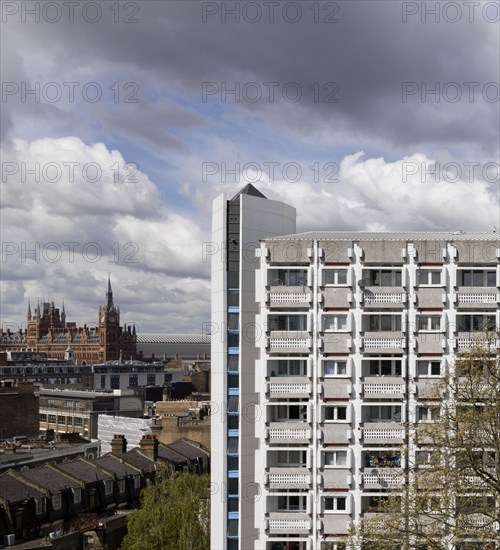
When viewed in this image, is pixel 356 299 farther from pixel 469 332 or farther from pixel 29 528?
pixel 29 528

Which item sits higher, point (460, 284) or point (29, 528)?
point (460, 284)

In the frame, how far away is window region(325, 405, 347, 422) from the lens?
185 feet

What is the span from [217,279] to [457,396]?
25658 mm

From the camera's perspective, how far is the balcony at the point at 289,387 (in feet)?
186

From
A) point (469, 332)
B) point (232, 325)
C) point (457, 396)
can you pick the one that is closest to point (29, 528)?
point (232, 325)

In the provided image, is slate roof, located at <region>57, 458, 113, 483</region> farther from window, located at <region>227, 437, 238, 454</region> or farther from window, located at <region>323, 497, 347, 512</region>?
window, located at <region>323, 497, 347, 512</region>

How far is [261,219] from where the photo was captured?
5994 centimetres

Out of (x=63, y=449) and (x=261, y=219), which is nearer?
(x=261, y=219)

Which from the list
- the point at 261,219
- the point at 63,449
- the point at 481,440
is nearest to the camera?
the point at 481,440

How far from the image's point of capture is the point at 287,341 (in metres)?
57.0

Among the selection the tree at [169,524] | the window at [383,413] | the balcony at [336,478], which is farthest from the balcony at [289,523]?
the tree at [169,524]

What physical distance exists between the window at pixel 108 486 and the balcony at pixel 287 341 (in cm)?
2901

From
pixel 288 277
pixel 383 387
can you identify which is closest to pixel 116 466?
pixel 288 277

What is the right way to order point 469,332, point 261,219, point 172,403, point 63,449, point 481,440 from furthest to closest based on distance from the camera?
point 172,403 → point 63,449 → point 261,219 → point 469,332 → point 481,440
